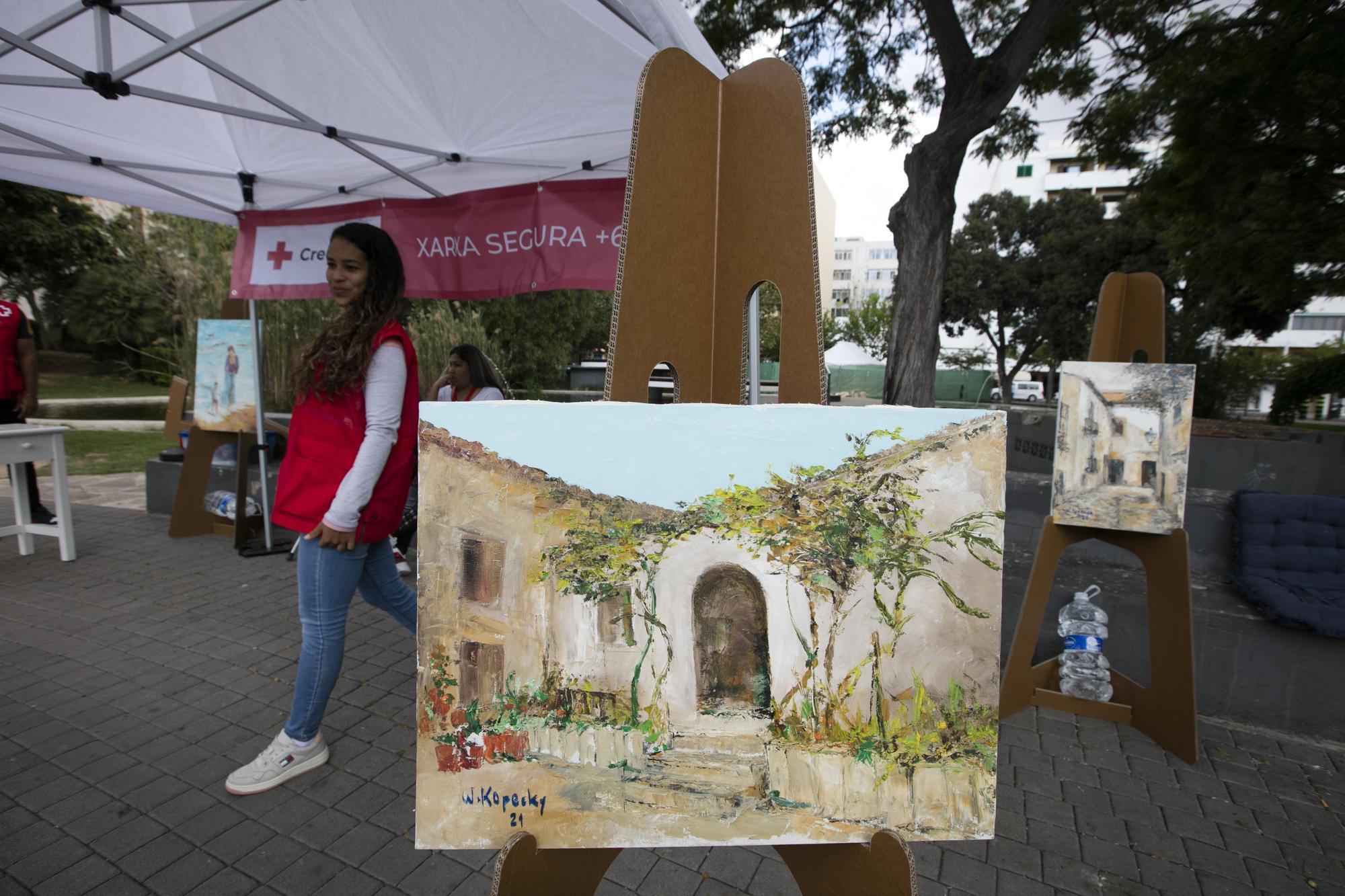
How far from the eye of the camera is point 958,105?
508cm

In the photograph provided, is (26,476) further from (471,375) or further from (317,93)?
(317,93)

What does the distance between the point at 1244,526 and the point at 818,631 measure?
3.96 m

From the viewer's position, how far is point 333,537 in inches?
84.4

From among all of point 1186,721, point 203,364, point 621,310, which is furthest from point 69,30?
point 1186,721

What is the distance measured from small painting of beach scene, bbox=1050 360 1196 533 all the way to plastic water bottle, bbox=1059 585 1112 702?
67 centimetres

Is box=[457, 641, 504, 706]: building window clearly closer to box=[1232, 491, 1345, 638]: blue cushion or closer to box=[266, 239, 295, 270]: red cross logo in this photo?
box=[1232, 491, 1345, 638]: blue cushion

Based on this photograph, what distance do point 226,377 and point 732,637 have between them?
18.6 ft

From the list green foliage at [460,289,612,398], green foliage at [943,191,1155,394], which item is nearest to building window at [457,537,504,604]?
green foliage at [460,289,612,398]

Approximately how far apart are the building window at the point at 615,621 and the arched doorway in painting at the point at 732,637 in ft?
0.41

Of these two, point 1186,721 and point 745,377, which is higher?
point 745,377

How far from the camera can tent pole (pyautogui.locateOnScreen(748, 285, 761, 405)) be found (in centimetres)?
188

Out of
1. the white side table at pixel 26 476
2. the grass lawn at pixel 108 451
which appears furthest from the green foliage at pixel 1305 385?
the grass lawn at pixel 108 451

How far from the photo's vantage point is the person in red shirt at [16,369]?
4.84 metres

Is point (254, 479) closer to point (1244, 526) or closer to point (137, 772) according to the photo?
point (137, 772)
